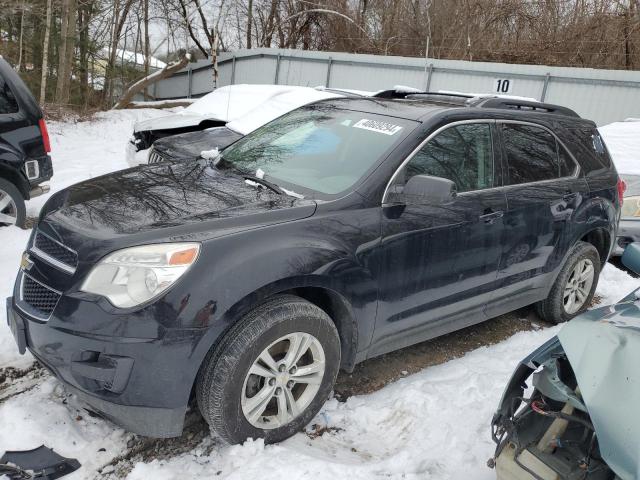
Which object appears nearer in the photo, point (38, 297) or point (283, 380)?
point (38, 297)

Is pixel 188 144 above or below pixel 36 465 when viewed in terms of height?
above

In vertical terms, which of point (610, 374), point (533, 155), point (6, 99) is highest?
point (533, 155)

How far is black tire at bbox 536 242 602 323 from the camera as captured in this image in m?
4.51

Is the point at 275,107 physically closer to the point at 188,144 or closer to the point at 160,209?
the point at 188,144

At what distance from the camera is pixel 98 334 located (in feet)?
7.77

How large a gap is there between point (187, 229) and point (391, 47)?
68.8 ft

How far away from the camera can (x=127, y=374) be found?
237 cm

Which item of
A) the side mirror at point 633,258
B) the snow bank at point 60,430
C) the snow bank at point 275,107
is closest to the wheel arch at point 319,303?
the snow bank at point 60,430

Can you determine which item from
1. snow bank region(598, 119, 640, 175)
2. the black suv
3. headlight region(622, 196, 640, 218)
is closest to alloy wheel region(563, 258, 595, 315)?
the black suv

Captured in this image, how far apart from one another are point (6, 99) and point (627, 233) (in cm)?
672

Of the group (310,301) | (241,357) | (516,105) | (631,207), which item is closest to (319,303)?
(310,301)

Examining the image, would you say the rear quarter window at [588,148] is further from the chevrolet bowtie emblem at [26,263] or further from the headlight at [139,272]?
the chevrolet bowtie emblem at [26,263]

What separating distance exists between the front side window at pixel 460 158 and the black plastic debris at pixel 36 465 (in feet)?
7.42

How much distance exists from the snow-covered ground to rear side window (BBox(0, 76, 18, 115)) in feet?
8.46
